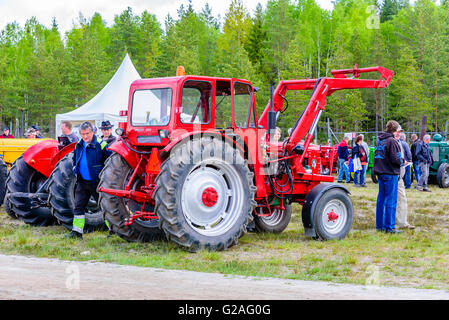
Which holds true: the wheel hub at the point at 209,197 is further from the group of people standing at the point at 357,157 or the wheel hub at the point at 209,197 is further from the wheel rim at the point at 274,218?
the group of people standing at the point at 357,157

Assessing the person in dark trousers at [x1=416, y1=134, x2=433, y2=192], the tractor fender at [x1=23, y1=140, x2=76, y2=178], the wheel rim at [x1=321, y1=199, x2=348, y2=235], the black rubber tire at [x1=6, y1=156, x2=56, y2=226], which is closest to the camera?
the wheel rim at [x1=321, y1=199, x2=348, y2=235]

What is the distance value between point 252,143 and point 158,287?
155 inches

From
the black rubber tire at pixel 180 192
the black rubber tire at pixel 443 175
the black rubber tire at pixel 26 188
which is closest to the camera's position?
the black rubber tire at pixel 180 192

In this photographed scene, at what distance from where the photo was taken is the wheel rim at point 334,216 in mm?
9383

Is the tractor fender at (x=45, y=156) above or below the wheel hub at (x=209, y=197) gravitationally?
above

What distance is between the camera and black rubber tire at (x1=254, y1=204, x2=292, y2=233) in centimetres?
1023

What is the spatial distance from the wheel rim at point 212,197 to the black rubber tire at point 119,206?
951 mm

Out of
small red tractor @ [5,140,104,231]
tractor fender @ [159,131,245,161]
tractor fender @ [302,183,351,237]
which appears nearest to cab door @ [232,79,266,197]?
tractor fender @ [159,131,245,161]

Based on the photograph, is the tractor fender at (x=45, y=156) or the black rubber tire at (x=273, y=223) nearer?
the black rubber tire at (x=273, y=223)

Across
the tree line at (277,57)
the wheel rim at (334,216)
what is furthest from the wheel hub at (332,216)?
the tree line at (277,57)

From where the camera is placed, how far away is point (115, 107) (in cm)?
2319

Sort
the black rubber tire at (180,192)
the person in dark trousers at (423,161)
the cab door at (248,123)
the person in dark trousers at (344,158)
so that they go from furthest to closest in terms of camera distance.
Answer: the person in dark trousers at (344,158) → the person in dark trousers at (423,161) → the cab door at (248,123) → the black rubber tire at (180,192)

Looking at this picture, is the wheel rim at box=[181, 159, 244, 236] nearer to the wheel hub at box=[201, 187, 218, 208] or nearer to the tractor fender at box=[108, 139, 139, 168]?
the wheel hub at box=[201, 187, 218, 208]

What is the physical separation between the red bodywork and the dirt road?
2014 mm
